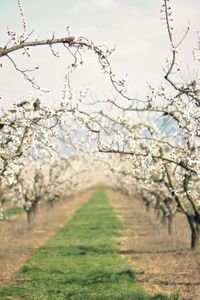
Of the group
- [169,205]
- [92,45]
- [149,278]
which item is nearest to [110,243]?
[169,205]

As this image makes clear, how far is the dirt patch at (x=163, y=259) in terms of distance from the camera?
735 inches

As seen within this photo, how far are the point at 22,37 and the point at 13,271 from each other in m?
14.1

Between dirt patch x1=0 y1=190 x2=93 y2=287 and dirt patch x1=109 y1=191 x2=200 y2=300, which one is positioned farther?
dirt patch x1=0 y1=190 x2=93 y2=287

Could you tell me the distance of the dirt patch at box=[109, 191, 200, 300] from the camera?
1867cm

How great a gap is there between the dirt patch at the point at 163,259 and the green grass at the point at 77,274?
0.68 meters

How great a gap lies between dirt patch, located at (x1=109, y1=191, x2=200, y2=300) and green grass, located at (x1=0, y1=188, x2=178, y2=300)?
0.68 metres

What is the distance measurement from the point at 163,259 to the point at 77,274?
5.51 metres

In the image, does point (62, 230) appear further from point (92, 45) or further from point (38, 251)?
point (92, 45)

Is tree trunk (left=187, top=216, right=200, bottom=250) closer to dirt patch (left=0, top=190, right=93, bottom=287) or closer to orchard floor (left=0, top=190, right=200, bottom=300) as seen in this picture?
→ orchard floor (left=0, top=190, right=200, bottom=300)

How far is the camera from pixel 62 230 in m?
40.7

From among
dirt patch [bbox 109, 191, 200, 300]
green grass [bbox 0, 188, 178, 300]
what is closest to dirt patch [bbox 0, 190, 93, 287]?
green grass [bbox 0, 188, 178, 300]

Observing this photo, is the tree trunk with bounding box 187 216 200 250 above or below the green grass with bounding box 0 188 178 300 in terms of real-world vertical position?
above

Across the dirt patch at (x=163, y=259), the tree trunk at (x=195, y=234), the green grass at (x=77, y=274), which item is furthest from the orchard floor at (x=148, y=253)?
the green grass at (x=77, y=274)

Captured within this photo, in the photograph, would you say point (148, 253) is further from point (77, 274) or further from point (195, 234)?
point (77, 274)
